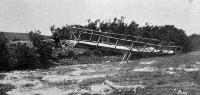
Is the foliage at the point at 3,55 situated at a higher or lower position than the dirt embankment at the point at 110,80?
higher

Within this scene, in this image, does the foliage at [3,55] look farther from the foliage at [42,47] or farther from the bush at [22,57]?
the foliage at [42,47]

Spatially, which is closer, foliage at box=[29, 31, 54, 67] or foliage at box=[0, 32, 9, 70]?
foliage at box=[0, 32, 9, 70]

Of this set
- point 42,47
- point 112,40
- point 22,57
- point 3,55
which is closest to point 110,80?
point 22,57

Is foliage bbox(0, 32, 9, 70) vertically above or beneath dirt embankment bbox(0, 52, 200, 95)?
above

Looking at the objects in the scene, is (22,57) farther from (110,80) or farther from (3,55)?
(110,80)

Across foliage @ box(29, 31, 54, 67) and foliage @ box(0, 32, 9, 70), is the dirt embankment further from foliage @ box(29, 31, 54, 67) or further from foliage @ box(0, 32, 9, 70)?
foliage @ box(29, 31, 54, 67)

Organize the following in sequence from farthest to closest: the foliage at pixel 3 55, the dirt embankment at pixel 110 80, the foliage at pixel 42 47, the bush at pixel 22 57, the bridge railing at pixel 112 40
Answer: the bridge railing at pixel 112 40, the foliage at pixel 42 47, the bush at pixel 22 57, the foliage at pixel 3 55, the dirt embankment at pixel 110 80

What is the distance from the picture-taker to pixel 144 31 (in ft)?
151

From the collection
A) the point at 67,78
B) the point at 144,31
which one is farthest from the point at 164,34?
the point at 67,78

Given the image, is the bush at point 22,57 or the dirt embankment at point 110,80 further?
the bush at point 22,57

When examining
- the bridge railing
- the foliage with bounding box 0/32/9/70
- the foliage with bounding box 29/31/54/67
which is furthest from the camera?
the bridge railing

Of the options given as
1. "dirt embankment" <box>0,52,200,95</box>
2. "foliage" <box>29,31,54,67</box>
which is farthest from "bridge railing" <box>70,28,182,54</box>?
"dirt embankment" <box>0,52,200,95</box>

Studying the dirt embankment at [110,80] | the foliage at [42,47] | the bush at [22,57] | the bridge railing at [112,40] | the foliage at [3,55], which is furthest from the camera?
the bridge railing at [112,40]

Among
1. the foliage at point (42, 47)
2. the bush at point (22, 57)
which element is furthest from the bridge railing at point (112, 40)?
the bush at point (22, 57)
